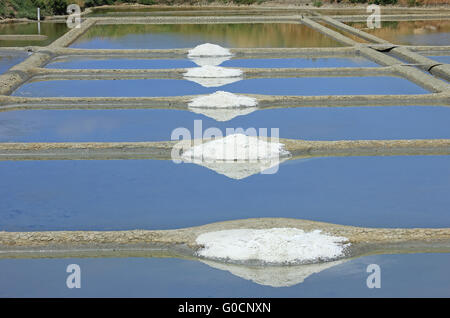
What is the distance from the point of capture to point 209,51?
1188 centimetres

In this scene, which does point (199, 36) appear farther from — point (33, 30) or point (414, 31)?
point (414, 31)

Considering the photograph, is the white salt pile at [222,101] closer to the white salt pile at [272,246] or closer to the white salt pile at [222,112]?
the white salt pile at [222,112]

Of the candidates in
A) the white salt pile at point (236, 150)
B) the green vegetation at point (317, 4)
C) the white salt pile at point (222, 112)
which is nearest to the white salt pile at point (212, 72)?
the white salt pile at point (222, 112)

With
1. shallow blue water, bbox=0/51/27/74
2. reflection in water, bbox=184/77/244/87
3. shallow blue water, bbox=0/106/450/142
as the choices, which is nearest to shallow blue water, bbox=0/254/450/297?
shallow blue water, bbox=0/106/450/142

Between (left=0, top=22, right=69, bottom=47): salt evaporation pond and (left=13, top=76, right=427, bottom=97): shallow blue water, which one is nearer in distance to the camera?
(left=13, top=76, right=427, bottom=97): shallow blue water

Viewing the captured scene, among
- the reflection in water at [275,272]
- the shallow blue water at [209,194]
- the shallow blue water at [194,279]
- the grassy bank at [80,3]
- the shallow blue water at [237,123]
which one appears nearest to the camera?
the shallow blue water at [194,279]

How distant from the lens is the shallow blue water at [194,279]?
394 centimetres

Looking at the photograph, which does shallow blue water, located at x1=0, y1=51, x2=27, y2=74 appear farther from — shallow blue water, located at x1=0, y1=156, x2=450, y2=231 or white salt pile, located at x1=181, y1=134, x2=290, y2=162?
white salt pile, located at x1=181, y1=134, x2=290, y2=162

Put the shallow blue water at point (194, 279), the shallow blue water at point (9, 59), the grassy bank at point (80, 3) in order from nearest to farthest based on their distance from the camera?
the shallow blue water at point (194, 279), the shallow blue water at point (9, 59), the grassy bank at point (80, 3)

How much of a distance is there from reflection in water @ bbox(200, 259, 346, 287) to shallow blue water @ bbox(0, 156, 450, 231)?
679 mm

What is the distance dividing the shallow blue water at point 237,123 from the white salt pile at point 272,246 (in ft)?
7.83

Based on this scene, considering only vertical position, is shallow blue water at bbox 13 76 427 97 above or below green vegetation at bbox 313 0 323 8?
below

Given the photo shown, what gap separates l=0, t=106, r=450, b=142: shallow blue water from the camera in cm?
701

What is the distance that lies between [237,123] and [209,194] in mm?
2043
